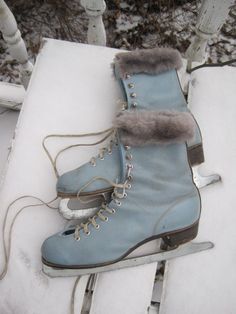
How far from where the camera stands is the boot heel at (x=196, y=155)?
0.65 metres

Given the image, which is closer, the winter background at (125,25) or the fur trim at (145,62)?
the fur trim at (145,62)

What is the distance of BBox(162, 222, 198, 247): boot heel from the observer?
0.60 metres

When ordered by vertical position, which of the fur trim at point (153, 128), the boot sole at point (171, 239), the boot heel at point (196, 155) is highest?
the fur trim at point (153, 128)

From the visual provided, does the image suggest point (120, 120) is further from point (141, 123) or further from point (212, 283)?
point (212, 283)

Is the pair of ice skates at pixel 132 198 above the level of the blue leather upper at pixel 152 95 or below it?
below

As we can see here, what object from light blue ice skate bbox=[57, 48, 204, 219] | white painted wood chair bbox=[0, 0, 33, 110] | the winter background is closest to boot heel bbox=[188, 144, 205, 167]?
light blue ice skate bbox=[57, 48, 204, 219]

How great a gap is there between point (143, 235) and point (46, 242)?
17 cm

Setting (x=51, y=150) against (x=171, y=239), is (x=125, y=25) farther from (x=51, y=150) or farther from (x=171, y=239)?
(x=171, y=239)

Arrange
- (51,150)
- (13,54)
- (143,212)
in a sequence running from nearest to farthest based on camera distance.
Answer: (143,212) < (51,150) < (13,54)

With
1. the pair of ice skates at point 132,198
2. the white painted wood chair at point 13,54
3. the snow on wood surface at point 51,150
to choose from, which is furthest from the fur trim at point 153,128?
the white painted wood chair at point 13,54

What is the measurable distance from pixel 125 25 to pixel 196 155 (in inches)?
33.6

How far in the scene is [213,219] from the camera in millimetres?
662

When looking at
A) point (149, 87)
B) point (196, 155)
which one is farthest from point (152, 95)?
point (196, 155)

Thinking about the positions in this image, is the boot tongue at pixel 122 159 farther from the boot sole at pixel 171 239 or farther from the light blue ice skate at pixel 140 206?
the boot sole at pixel 171 239
